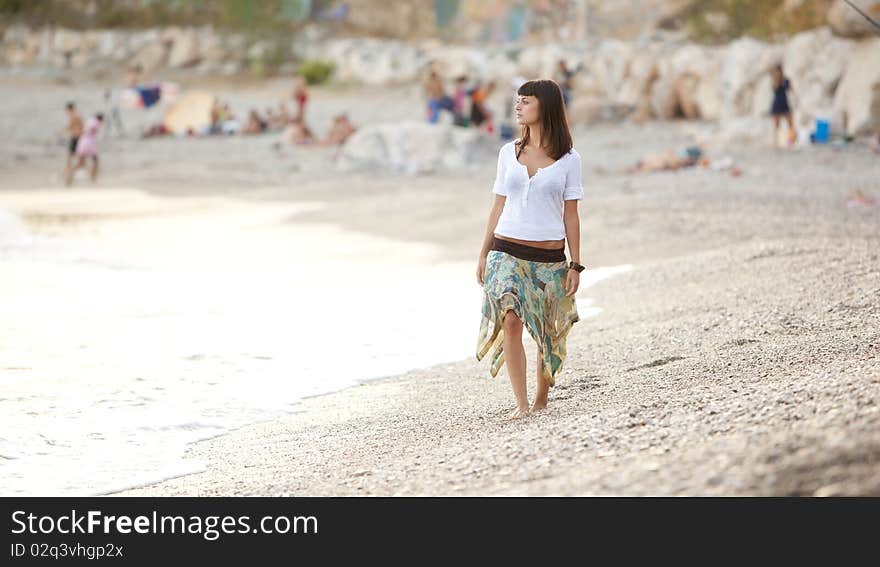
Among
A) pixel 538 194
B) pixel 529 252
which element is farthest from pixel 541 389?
pixel 538 194

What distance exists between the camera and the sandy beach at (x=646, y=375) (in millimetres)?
3758

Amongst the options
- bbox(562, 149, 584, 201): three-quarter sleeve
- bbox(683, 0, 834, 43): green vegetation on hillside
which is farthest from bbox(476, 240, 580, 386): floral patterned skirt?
bbox(683, 0, 834, 43): green vegetation on hillside

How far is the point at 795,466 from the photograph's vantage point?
11.3 ft

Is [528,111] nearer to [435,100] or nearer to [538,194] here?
[538,194]

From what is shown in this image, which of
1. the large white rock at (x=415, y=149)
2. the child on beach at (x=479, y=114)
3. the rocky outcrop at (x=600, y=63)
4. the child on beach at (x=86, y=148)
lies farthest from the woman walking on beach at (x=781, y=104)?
the child on beach at (x=86, y=148)

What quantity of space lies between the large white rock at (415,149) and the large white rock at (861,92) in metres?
5.48

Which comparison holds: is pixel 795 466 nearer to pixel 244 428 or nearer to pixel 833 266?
pixel 244 428

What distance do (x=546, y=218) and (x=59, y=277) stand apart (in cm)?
699

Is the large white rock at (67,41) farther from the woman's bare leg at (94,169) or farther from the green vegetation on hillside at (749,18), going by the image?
the woman's bare leg at (94,169)

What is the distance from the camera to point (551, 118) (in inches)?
194

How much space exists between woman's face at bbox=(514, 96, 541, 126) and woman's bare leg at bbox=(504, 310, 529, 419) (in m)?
0.73

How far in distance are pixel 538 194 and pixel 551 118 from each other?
0.29m

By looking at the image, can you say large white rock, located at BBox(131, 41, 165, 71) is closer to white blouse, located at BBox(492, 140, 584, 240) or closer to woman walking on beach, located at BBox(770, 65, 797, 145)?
woman walking on beach, located at BBox(770, 65, 797, 145)
